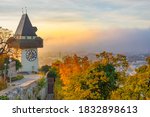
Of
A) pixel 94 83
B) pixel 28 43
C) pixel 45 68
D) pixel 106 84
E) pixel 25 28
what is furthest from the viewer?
pixel 25 28

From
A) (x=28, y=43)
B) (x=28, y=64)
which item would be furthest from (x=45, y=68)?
(x=28, y=43)

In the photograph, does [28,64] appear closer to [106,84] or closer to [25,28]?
[25,28]

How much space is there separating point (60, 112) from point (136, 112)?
136cm

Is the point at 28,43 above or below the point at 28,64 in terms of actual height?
above

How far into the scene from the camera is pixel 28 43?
35438 millimetres

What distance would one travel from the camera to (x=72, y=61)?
928 inches

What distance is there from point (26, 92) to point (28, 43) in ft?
47.8

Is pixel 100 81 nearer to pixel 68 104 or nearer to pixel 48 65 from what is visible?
pixel 68 104

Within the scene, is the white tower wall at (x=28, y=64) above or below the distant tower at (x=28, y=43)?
below

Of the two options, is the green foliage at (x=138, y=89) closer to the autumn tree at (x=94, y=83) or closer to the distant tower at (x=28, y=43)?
the autumn tree at (x=94, y=83)

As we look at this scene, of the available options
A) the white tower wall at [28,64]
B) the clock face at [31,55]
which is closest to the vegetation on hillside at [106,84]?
the white tower wall at [28,64]

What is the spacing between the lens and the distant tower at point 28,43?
34.5 metres

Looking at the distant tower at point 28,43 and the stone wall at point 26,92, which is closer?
the stone wall at point 26,92

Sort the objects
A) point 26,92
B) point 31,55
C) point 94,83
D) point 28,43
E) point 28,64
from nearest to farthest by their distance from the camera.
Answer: point 94,83 → point 26,92 → point 28,64 → point 31,55 → point 28,43
